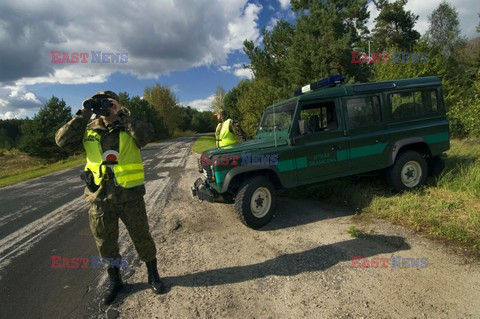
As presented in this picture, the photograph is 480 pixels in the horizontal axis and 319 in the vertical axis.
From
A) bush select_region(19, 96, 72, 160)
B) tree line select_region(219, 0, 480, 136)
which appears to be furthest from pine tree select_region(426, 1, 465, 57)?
bush select_region(19, 96, 72, 160)

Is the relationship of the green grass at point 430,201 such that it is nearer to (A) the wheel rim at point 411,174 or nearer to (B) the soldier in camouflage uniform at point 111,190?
(A) the wheel rim at point 411,174

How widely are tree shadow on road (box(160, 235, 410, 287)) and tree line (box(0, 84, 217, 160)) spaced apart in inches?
162

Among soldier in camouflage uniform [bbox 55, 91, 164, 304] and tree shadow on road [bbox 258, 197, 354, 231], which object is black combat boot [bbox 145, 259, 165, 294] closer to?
soldier in camouflage uniform [bbox 55, 91, 164, 304]

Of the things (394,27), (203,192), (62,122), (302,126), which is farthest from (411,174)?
(62,122)

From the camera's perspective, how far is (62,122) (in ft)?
102

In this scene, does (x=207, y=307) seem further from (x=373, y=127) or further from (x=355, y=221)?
(x=373, y=127)

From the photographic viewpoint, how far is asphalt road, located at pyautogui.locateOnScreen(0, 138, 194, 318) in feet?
8.77

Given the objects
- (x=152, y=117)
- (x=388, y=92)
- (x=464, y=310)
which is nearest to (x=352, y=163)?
(x=388, y=92)

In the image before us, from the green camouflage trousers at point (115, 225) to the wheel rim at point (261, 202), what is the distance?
6.05 ft

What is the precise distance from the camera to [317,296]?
254 cm

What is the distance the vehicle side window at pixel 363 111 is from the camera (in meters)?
4.74

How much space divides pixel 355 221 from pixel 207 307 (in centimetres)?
280

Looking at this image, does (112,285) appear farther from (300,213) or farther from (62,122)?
(62,122)

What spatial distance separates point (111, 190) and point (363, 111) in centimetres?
427
